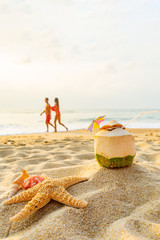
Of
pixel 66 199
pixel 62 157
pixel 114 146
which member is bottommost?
pixel 62 157

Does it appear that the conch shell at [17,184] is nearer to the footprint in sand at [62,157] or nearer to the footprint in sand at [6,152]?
the footprint in sand at [62,157]

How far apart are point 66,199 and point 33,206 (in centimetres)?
30

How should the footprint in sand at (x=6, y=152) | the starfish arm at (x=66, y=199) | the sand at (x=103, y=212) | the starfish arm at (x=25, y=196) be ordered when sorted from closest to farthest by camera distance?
the sand at (x=103, y=212) → the starfish arm at (x=66, y=199) → the starfish arm at (x=25, y=196) → the footprint in sand at (x=6, y=152)

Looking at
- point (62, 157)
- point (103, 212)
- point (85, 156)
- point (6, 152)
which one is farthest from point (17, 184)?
point (6, 152)

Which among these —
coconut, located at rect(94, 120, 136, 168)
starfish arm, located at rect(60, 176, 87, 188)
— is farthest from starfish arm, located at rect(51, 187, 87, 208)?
coconut, located at rect(94, 120, 136, 168)

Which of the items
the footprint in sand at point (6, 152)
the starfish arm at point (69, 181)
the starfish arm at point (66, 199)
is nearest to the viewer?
the starfish arm at point (66, 199)

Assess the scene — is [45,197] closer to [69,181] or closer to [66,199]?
[66,199]

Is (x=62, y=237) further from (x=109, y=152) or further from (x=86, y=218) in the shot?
(x=109, y=152)

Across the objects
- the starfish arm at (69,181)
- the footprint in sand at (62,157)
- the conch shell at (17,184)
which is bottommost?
the footprint in sand at (62,157)

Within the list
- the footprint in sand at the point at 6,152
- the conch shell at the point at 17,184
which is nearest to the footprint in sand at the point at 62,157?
the footprint in sand at the point at 6,152

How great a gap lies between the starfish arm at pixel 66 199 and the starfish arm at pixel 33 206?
0.07 metres

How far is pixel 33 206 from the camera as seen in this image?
1.69 metres

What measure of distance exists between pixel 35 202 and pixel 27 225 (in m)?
0.20

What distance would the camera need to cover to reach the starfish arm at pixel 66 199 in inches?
68.7
